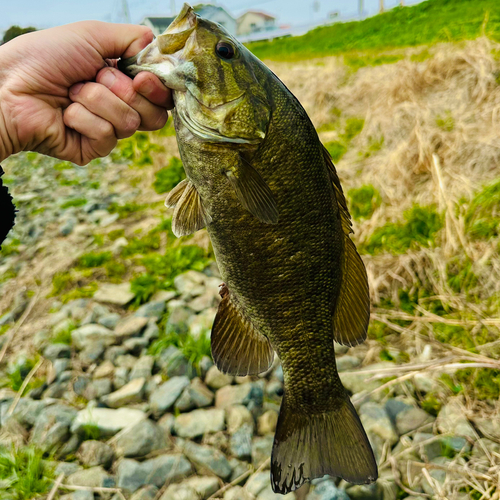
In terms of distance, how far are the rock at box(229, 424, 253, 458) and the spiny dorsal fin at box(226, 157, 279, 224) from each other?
1.81m

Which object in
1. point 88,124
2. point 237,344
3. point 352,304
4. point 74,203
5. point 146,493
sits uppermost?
point 88,124

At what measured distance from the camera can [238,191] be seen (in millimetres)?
1580

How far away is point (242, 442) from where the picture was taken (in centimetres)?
285

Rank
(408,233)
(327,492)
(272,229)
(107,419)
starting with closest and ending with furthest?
(272,229), (327,492), (107,419), (408,233)

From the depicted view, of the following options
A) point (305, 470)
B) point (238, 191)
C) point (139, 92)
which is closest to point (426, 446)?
point (305, 470)

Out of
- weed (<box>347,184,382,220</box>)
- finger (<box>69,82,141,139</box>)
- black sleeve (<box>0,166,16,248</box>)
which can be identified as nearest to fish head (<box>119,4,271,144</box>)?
finger (<box>69,82,141,139</box>)

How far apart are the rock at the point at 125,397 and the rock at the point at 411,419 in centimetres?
177

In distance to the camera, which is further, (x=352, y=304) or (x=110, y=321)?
(x=110, y=321)

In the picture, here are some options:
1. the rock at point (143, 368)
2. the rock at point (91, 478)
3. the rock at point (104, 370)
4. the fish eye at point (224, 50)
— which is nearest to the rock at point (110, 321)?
Result: the rock at point (104, 370)

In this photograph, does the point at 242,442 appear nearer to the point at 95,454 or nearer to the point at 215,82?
the point at 95,454

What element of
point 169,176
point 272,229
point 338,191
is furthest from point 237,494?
point 169,176

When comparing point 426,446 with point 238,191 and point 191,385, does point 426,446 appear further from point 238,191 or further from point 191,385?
point 238,191

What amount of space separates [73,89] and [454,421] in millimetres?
2765

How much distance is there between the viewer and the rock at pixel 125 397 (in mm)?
3254
